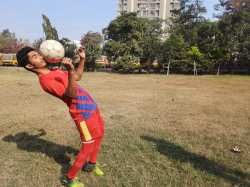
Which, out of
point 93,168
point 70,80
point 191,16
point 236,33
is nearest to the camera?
point 70,80

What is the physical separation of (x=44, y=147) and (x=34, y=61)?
202 centimetres

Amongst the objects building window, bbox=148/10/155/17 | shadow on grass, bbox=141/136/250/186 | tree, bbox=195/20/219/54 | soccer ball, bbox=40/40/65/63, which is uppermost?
building window, bbox=148/10/155/17

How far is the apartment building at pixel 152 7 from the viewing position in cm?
6244

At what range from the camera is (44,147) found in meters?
3.74

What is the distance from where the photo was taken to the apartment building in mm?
62438

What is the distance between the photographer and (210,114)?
19.5 feet

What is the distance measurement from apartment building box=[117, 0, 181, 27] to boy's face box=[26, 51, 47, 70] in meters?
65.5

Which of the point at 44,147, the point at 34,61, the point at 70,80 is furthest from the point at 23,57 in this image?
the point at 44,147

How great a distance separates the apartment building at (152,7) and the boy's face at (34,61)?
65.5 meters

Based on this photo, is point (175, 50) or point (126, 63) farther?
point (126, 63)

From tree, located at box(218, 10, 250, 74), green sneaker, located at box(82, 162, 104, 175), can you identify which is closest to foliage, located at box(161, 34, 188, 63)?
tree, located at box(218, 10, 250, 74)

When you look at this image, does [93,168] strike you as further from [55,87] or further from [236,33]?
[236,33]

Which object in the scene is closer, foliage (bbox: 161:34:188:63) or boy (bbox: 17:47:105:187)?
boy (bbox: 17:47:105:187)

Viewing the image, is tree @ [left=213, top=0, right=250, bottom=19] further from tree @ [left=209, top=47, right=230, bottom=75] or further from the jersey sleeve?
the jersey sleeve
